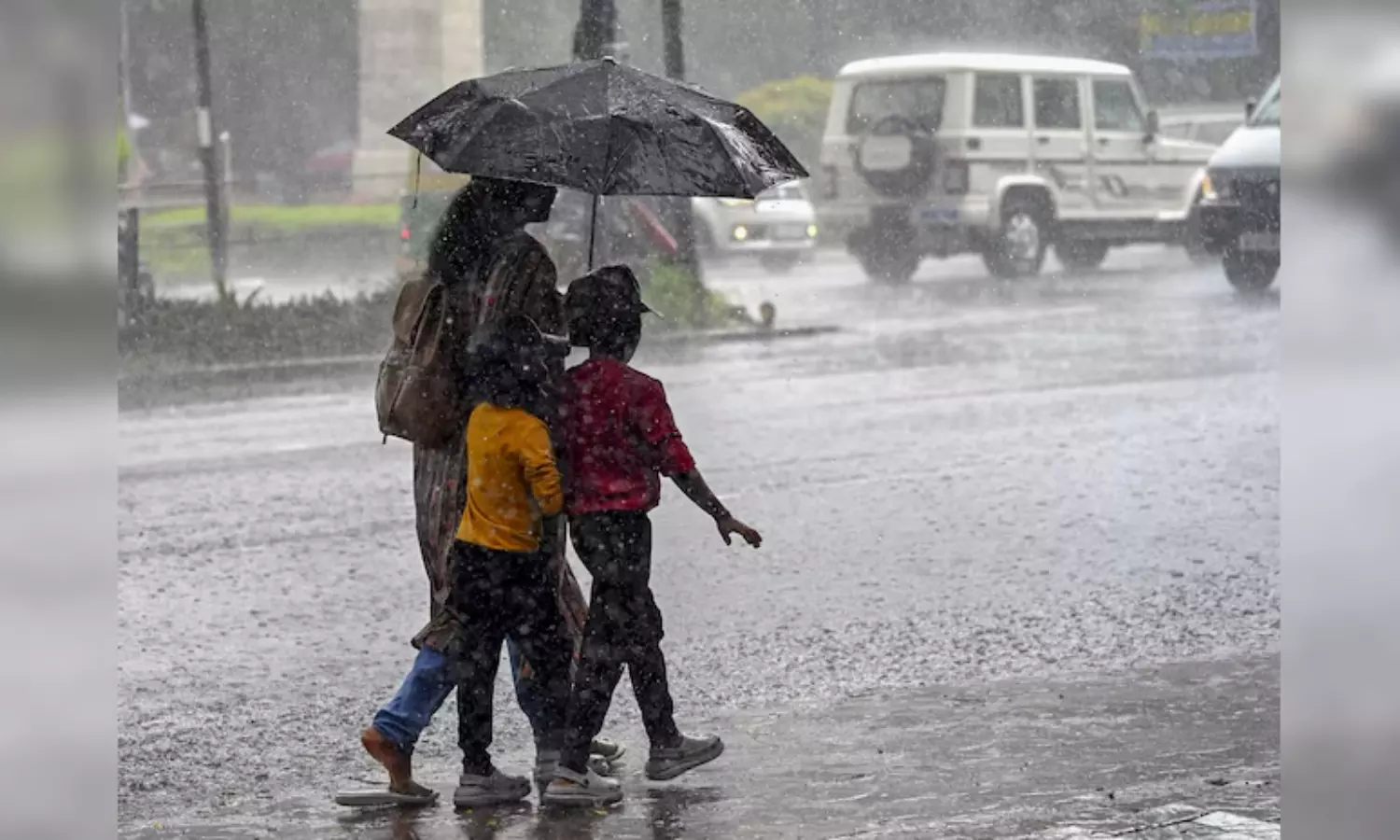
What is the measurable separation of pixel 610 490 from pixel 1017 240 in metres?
15.5

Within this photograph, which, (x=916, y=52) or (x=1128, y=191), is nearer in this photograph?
(x=1128, y=191)

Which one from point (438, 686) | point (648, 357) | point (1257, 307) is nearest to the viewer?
point (438, 686)

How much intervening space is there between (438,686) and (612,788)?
1.78ft

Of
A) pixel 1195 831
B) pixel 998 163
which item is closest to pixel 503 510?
pixel 1195 831

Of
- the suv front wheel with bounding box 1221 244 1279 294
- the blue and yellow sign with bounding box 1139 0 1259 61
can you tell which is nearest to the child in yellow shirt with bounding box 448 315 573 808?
the suv front wheel with bounding box 1221 244 1279 294

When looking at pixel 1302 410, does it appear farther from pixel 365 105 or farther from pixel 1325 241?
pixel 365 105

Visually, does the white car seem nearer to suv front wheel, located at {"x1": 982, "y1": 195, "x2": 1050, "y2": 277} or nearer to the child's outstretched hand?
suv front wheel, located at {"x1": 982, "y1": 195, "x2": 1050, "y2": 277}

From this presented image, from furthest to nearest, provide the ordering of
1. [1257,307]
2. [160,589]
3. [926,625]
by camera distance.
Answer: [1257,307], [160,589], [926,625]

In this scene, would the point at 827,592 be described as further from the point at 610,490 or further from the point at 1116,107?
the point at 1116,107

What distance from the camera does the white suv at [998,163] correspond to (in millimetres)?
19984

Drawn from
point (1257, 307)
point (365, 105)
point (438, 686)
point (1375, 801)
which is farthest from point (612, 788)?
point (365, 105)

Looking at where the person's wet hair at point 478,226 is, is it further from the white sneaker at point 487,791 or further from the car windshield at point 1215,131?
the car windshield at point 1215,131

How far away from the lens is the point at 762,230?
804 inches

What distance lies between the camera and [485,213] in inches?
208
